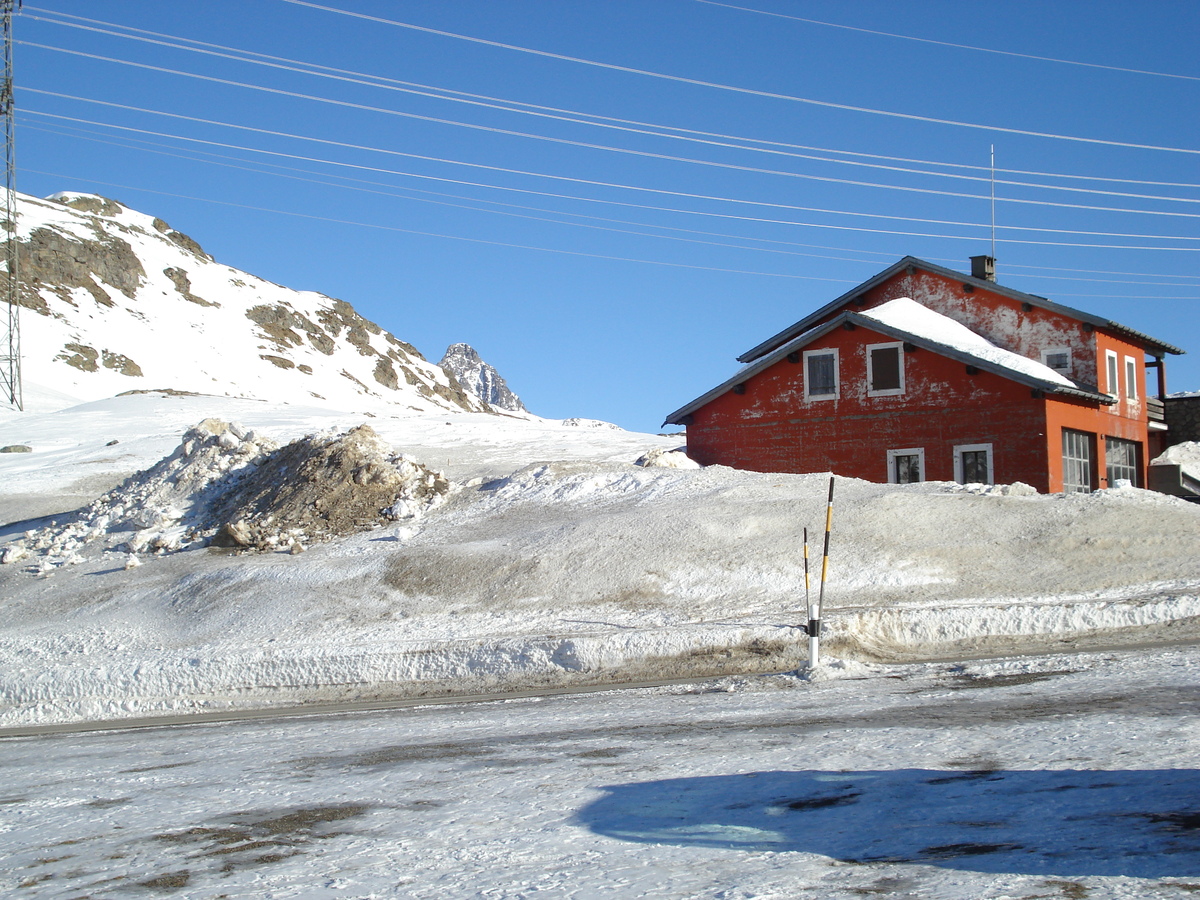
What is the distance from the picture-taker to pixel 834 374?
94.7 ft

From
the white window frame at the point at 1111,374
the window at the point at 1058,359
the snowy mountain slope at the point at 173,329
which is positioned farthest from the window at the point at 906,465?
the snowy mountain slope at the point at 173,329

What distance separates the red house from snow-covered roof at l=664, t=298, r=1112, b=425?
0.04 meters

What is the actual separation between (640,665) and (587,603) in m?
3.15

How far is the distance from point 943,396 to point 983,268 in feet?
28.8

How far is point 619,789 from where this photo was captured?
6512mm

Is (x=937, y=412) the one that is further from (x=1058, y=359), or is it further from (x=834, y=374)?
(x=1058, y=359)

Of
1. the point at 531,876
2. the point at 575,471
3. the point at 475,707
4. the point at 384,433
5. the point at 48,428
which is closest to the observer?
the point at 531,876

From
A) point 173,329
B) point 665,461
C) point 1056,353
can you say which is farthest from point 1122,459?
point 173,329

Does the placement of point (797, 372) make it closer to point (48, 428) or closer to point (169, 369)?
point (48, 428)

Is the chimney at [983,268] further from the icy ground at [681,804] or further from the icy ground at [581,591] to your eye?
the icy ground at [681,804]

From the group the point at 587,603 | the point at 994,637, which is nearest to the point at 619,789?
the point at 994,637

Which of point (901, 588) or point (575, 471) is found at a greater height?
point (575, 471)

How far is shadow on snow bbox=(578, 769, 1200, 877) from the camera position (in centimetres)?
473

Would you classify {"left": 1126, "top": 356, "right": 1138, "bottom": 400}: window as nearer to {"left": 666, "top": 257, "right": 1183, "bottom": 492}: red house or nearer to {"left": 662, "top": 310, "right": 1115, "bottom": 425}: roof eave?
{"left": 666, "top": 257, "right": 1183, "bottom": 492}: red house
